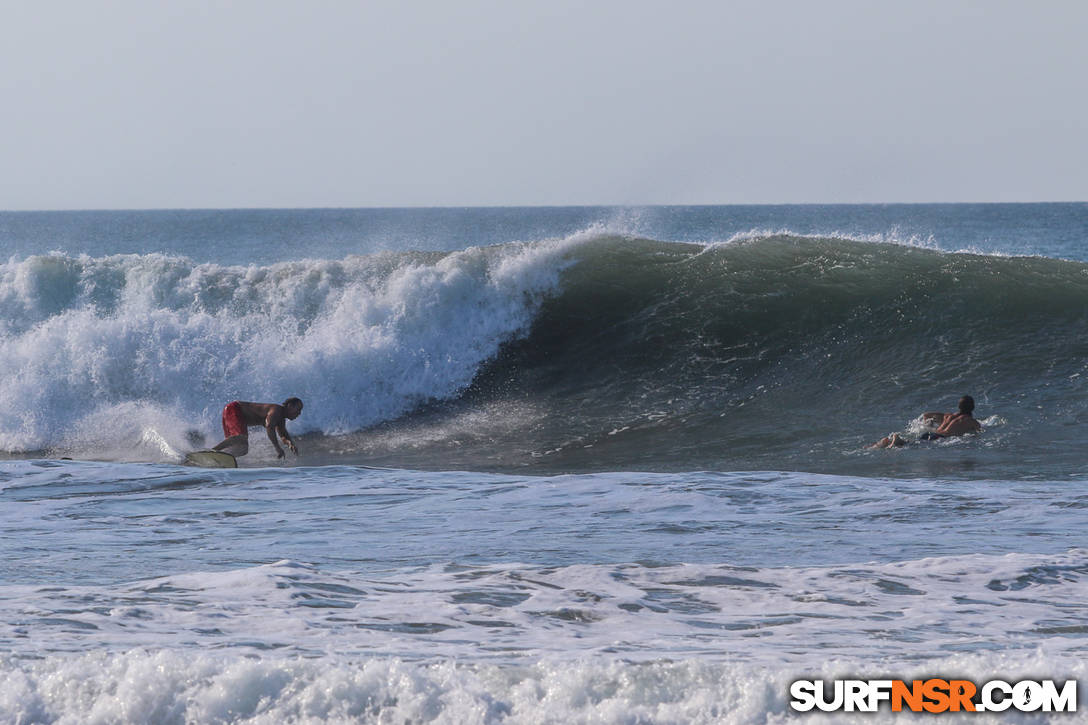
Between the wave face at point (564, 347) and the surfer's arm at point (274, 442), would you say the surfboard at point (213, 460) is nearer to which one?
the surfer's arm at point (274, 442)

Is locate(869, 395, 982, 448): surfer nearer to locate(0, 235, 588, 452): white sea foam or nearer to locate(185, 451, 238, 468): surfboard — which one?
locate(0, 235, 588, 452): white sea foam

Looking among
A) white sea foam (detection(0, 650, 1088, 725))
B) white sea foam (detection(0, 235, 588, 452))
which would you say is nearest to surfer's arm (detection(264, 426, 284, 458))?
white sea foam (detection(0, 235, 588, 452))

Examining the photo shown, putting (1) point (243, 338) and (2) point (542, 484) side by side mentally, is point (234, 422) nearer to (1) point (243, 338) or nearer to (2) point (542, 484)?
(1) point (243, 338)

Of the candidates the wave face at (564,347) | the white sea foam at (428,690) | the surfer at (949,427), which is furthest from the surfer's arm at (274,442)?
the white sea foam at (428,690)

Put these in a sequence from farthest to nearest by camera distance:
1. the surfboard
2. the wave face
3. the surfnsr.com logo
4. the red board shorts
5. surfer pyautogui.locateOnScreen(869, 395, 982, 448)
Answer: the wave face < the red board shorts < surfer pyautogui.locateOnScreen(869, 395, 982, 448) < the surfboard < the surfnsr.com logo

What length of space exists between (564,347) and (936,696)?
12169 millimetres

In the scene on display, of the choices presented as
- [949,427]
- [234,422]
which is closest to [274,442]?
[234,422]

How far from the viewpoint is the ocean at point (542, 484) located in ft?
17.1

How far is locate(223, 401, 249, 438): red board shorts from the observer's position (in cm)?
1295

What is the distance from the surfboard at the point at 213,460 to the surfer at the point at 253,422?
697mm

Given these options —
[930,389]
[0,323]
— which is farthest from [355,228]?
[930,389]

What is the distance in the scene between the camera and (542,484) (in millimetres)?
10359

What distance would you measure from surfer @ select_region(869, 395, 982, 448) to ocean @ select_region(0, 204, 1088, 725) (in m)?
0.17

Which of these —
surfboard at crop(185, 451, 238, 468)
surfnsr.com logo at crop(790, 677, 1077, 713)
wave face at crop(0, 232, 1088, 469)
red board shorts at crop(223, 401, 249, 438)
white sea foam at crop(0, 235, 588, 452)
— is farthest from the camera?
white sea foam at crop(0, 235, 588, 452)
